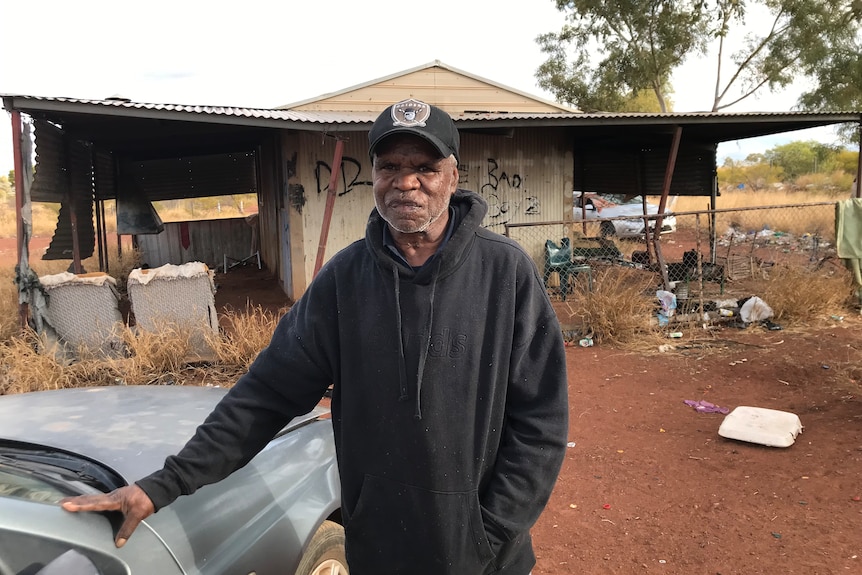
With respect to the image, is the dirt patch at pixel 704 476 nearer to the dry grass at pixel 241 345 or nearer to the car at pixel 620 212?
the dry grass at pixel 241 345

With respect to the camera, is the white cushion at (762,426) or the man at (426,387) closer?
the man at (426,387)

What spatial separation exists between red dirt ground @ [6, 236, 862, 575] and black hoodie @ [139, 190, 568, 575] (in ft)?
6.19

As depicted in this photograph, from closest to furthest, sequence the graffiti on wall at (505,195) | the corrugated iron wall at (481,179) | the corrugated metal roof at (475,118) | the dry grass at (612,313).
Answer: the corrugated metal roof at (475,118)
the dry grass at (612,313)
the corrugated iron wall at (481,179)
the graffiti on wall at (505,195)

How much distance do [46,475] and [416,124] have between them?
135 centimetres

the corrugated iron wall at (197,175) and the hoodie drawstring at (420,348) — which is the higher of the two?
the corrugated iron wall at (197,175)

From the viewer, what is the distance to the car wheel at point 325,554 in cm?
212

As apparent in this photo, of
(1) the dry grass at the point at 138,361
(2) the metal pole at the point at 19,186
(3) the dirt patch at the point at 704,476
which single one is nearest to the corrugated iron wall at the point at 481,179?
(1) the dry grass at the point at 138,361

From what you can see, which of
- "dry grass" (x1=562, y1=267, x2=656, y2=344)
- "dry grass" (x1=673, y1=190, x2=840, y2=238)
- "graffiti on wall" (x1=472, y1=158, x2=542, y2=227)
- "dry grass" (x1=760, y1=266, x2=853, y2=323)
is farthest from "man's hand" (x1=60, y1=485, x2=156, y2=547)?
"dry grass" (x1=673, y1=190, x2=840, y2=238)

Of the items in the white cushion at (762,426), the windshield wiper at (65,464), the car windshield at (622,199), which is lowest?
the white cushion at (762,426)

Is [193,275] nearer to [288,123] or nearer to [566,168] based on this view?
[288,123]

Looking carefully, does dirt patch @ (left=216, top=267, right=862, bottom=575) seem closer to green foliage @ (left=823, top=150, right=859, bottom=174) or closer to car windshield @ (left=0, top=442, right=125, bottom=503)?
car windshield @ (left=0, top=442, right=125, bottom=503)

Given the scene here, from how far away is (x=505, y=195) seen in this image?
11.2 metres

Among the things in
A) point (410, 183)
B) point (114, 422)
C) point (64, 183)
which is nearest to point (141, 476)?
point (114, 422)

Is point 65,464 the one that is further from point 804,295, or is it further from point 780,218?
point 780,218
